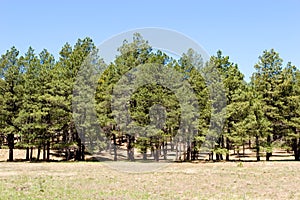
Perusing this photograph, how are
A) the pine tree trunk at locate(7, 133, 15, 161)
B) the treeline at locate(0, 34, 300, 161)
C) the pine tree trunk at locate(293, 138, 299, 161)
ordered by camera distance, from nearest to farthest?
the treeline at locate(0, 34, 300, 161)
the pine tree trunk at locate(7, 133, 15, 161)
the pine tree trunk at locate(293, 138, 299, 161)

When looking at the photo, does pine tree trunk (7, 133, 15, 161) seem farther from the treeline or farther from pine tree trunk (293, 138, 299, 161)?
pine tree trunk (293, 138, 299, 161)

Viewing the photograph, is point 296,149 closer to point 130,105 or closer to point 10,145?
point 130,105

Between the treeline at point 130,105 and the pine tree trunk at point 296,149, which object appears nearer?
the treeline at point 130,105

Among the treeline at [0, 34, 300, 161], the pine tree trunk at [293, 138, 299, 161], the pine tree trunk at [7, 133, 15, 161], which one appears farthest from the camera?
the pine tree trunk at [293, 138, 299, 161]

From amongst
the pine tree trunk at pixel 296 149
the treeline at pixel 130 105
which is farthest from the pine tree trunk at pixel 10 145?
the pine tree trunk at pixel 296 149

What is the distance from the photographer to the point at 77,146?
41.5 m

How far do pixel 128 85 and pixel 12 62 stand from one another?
14.6 m

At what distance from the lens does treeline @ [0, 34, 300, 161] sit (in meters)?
38.6

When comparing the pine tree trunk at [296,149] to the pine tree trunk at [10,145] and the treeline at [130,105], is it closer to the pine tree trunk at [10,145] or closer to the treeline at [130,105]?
the treeline at [130,105]

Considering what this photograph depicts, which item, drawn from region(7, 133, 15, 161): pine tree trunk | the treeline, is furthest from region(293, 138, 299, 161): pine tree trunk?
region(7, 133, 15, 161): pine tree trunk

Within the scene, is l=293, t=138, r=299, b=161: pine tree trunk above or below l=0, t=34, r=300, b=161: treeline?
below

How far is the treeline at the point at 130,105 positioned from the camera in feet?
127

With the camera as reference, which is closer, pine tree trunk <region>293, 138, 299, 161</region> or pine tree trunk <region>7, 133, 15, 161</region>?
pine tree trunk <region>7, 133, 15, 161</region>

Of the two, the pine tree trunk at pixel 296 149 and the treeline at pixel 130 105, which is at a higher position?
the treeline at pixel 130 105
